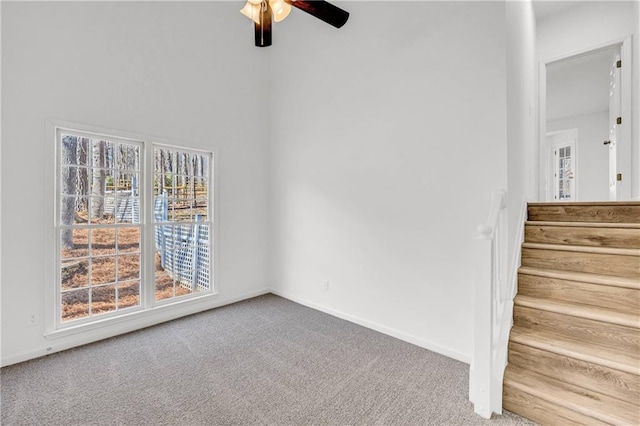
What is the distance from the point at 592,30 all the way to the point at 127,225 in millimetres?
5819

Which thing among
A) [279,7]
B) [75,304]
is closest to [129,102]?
[279,7]

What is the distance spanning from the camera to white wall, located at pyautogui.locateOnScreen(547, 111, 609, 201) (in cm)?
585

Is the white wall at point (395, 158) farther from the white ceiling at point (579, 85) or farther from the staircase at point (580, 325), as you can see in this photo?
the white ceiling at point (579, 85)

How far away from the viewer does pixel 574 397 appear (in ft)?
5.37

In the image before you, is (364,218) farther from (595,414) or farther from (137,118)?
(137,118)

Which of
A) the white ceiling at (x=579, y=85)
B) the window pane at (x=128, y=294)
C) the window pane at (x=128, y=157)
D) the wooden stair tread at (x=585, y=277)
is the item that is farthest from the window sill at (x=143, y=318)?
the white ceiling at (x=579, y=85)

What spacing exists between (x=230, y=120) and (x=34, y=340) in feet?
9.88

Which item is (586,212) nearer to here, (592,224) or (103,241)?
(592,224)

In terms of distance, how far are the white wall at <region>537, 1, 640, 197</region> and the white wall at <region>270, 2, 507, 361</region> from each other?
214 cm

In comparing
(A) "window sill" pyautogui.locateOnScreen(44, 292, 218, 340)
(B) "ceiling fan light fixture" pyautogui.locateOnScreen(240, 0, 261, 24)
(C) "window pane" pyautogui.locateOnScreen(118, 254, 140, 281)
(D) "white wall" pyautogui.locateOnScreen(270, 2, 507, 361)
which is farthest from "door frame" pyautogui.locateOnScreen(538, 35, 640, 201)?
(C) "window pane" pyautogui.locateOnScreen(118, 254, 140, 281)

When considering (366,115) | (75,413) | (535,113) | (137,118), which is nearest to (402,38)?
(366,115)

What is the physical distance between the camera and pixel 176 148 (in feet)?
11.2

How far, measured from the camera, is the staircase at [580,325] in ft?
5.24

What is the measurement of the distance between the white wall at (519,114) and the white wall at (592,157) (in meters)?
3.99
